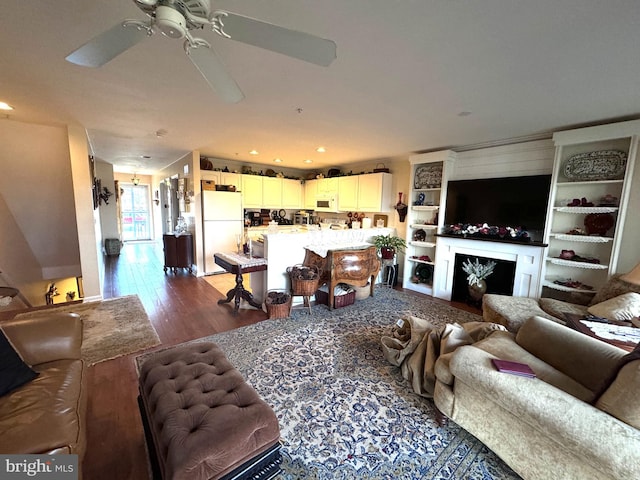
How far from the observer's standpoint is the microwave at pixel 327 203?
608cm

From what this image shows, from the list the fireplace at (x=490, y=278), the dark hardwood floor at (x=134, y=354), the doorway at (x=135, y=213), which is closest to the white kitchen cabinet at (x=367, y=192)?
the fireplace at (x=490, y=278)

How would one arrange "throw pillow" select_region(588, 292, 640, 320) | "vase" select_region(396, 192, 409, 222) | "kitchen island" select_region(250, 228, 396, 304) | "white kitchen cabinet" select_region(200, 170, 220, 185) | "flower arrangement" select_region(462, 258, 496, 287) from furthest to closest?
1. "white kitchen cabinet" select_region(200, 170, 220, 185)
2. "vase" select_region(396, 192, 409, 222)
3. "flower arrangement" select_region(462, 258, 496, 287)
4. "kitchen island" select_region(250, 228, 396, 304)
5. "throw pillow" select_region(588, 292, 640, 320)

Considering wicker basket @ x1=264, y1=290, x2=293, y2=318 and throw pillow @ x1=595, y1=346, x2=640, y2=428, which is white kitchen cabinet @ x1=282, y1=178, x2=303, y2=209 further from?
throw pillow @ x1=595, y1=346, x2=640, y2=428

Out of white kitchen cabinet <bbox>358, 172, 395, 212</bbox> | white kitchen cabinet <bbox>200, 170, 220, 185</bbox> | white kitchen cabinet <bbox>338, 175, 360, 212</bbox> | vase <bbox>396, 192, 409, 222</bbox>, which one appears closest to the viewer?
vase <bbox>396, 192, 409, 222</bbox>

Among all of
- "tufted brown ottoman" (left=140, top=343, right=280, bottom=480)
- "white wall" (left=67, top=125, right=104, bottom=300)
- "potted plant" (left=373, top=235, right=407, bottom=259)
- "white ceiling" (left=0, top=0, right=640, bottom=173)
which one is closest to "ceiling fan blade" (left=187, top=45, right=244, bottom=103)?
"white ceiling" (left=0, top=0, right=640, bottom=173)

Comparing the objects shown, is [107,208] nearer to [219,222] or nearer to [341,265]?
[219,222]

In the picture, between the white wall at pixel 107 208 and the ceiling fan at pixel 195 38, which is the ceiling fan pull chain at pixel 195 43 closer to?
the ceiling fan at pixel 195 38

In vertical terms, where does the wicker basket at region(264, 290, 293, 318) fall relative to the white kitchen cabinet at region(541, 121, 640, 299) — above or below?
below

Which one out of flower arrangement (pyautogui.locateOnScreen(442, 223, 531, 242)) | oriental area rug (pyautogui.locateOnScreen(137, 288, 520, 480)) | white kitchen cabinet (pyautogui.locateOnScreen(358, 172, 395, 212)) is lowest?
oriental area rug (pyautogui.locateOnScreen(137, 288, 520, 480))

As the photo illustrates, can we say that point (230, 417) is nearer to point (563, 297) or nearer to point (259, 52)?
point (259, 52)

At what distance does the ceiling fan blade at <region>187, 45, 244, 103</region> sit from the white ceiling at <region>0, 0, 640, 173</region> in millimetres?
309

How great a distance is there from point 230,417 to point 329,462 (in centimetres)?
74

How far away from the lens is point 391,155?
4.93m

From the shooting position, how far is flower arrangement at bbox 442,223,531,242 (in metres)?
3.65
